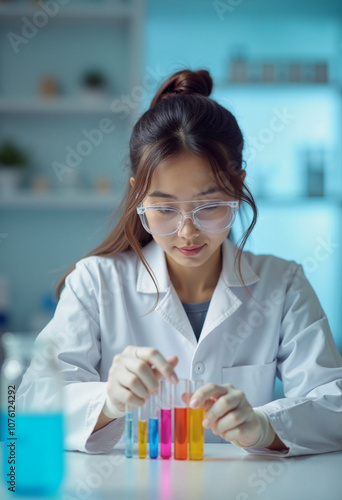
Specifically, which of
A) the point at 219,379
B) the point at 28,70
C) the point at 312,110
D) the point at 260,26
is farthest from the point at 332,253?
the point at 219,379

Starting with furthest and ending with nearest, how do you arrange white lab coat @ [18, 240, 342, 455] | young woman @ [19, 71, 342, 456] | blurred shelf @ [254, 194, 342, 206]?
1. blurred shelf @ [254, 194, 342, 206]
2. white lab coat @ [18, 240, 342, 455]
3. young woman @ [19, 71, 342, 456]

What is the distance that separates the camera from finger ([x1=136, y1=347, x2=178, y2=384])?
1.13m

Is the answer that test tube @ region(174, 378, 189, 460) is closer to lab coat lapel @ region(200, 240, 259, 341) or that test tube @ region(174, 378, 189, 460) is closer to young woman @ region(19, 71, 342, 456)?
young woman @ region(19, 71, 342, 456)

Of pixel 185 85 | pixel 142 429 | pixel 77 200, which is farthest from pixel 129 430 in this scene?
pixel 77 200

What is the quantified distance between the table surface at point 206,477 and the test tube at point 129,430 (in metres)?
0.02

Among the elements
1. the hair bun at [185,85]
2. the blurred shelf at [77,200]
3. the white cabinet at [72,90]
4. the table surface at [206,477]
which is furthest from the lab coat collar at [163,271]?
the white cabinet at [72,90]

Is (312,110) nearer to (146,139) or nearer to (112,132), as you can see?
(112,132)

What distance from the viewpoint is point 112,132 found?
3.72 m

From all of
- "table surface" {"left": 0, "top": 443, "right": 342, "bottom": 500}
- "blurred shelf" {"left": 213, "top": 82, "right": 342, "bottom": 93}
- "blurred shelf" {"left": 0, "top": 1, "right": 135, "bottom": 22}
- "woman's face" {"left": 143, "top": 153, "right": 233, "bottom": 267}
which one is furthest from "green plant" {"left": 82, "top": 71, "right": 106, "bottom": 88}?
"table surface" {"left": 0, "top": 443, "right": 342, "bottom": 500}

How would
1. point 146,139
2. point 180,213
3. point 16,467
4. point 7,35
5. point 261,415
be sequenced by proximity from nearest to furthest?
point 16,467 → point 261,415 → point 180,213 → point 146,139 → point 7,35

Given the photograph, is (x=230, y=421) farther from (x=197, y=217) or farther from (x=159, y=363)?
(x=197, y=217)

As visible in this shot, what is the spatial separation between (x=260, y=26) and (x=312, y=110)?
58 centimetres

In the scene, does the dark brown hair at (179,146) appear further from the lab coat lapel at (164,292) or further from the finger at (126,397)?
the finger at (126,397)

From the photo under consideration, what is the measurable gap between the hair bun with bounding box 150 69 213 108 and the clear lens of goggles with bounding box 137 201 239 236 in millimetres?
448
